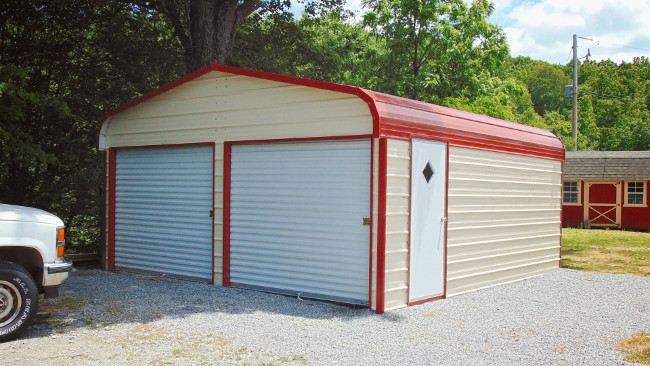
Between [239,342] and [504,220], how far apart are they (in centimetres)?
574

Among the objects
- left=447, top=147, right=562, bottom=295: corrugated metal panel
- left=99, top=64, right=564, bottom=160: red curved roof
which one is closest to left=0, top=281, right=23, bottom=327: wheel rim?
left=99, top=64, right=564, bottom=160: red curved roof

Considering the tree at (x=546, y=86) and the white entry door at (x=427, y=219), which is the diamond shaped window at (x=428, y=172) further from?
the tree at (x=546, y=86)

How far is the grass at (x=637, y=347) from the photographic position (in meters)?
5.82

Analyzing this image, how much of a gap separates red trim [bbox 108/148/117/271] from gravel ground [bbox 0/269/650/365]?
1552 millimetres

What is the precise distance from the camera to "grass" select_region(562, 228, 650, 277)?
42.7ft

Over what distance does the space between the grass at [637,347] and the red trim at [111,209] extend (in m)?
8.27

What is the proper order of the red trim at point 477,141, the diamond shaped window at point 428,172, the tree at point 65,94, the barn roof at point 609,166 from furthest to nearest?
the barn roof at point 609,166, the tree at point 65,94, the diamond shaped window at point 428,172, the red trim at point 477,141

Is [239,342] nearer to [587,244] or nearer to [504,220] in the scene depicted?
[504,220]

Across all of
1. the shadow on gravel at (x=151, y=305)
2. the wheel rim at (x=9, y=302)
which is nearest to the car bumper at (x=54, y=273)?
the wheel rim at (x=9, y=302)

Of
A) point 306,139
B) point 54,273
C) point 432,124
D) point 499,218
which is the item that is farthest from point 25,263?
point 499,218

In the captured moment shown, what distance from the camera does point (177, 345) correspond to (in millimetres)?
6051

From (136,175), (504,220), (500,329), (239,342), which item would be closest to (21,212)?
(239,342)

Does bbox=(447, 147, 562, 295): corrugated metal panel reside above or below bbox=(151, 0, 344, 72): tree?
below

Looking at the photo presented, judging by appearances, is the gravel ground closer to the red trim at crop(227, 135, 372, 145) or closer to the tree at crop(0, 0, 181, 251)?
the red trim at crop(227, 135, 372, 145)
